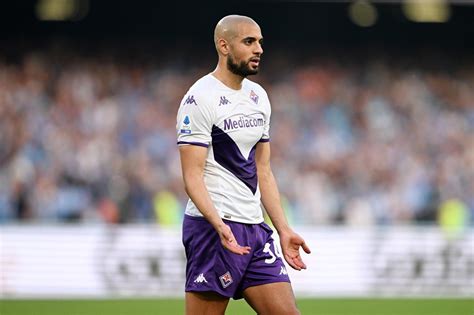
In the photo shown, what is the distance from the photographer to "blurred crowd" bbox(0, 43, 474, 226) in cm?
1873

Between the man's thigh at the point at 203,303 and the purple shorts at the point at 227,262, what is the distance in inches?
1.7

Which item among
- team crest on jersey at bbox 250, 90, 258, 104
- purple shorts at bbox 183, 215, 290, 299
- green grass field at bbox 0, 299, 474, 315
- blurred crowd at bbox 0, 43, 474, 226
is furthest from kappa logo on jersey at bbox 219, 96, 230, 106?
blurred crowd at bbox 0, 43, 474, 226

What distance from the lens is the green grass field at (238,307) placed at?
12.5m

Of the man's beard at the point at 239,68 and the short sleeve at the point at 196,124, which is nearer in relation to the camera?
the short sleeve at the point at 196,124

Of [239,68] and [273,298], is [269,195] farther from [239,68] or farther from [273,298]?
[239,68]

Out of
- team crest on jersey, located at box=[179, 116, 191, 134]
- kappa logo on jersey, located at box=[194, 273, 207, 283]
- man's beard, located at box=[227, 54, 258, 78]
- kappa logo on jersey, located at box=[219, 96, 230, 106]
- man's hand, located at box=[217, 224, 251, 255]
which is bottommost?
kappa logo on jersey, located at box=[194, 273, 207, 283]

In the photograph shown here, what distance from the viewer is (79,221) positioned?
60.4ft

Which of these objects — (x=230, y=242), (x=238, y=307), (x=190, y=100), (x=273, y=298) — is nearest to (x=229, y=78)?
(x=190, y=100)

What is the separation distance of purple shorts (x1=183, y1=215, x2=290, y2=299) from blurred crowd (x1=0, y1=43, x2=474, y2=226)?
1165 cm

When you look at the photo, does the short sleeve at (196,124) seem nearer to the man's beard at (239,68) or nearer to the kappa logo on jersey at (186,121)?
the kappa logo on jersey at (186,121)

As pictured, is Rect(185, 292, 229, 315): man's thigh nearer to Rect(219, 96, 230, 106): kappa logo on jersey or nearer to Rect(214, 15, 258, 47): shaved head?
Rect(219, 96, 230, 106): kappa logo on jersey

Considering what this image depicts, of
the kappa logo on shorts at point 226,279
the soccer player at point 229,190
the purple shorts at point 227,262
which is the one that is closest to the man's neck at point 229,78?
the soccer player at point 229,190

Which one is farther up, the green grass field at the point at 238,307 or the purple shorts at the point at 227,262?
the purple shorts at the point at 227,262

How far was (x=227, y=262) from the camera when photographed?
6332 millimetres
